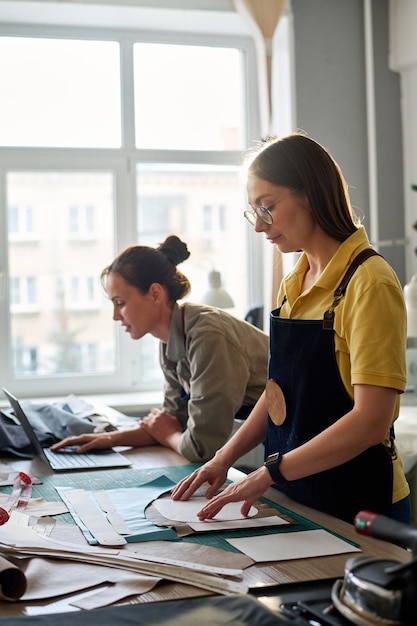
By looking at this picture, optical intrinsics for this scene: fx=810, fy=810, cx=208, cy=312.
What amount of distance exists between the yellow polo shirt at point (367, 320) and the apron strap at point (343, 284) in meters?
0.01

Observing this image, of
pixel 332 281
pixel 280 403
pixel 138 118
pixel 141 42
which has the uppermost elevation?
pixel 141 42

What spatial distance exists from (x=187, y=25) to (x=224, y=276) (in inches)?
50.3

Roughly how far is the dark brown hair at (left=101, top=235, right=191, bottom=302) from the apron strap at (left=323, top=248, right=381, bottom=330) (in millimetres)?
888

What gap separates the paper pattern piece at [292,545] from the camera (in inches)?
50.0

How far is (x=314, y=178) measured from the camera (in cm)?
159

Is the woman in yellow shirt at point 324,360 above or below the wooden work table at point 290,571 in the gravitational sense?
above

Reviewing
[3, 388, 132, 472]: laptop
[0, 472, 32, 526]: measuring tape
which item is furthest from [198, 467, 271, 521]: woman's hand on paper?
[3, 388, 132, 472]: laptop

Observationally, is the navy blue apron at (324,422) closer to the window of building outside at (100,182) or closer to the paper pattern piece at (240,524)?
the paper pattern piece at (240,524)

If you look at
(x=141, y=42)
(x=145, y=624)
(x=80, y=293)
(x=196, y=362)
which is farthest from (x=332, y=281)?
(x=141, y=42)

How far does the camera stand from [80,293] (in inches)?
159

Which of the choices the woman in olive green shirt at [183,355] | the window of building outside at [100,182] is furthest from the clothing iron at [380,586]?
the window of building outside at [100,182]

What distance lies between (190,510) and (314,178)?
687mm

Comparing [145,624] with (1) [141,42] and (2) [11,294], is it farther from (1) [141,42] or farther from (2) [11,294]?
(1) [141,42]

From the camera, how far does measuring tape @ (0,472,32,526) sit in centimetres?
147
